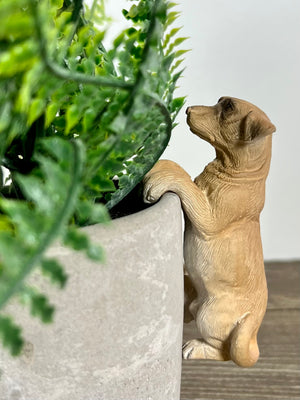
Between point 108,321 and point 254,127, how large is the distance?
0.54 feet

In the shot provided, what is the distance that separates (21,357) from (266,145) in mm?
218

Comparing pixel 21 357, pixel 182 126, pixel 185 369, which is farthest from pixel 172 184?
pixel 182 126

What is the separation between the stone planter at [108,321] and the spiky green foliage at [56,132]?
3cm

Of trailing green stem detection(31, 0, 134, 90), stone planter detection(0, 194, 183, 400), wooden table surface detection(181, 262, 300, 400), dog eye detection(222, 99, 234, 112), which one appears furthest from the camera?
wooden table surface detection(181, 262, 300, 400)

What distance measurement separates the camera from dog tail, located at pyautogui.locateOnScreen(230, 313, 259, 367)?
48cm

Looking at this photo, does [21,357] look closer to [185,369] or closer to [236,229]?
[236,229]

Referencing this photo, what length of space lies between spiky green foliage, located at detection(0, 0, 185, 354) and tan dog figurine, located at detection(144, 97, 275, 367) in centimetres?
6

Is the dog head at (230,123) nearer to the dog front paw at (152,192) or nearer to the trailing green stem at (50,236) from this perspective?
the dog front paw at (152,192)

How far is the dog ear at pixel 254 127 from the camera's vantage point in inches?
16.7

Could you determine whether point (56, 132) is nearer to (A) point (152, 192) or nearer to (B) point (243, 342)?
(A) point (152, 192)

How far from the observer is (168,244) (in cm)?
38

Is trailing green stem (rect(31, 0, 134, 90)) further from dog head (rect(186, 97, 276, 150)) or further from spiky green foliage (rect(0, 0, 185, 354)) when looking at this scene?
dog head (rect(186, 97, 276, 150))

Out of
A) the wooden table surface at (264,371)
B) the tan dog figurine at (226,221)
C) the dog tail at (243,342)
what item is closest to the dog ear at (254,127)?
the tan dog figurine at (226,221)

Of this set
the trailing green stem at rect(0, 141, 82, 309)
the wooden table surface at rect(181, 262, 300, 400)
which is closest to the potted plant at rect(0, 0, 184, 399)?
the trailing green stem at rect(0, 141, 82, 309)
